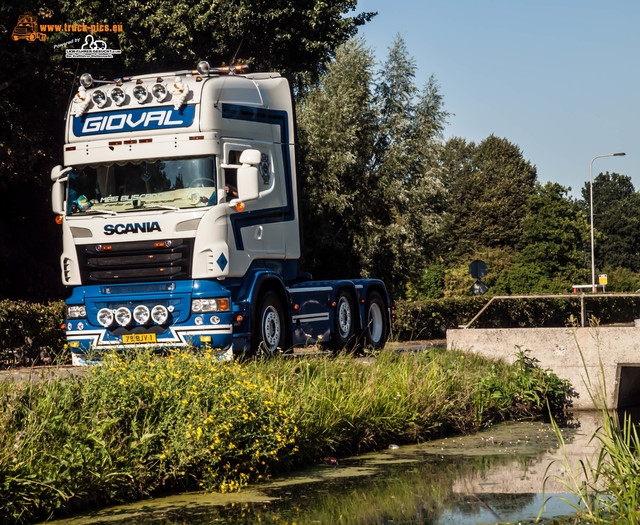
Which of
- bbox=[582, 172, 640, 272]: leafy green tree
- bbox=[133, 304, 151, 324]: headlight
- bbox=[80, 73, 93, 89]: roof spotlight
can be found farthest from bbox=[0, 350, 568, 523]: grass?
bbox=[582, 172, 640, 272]: leafy green tree

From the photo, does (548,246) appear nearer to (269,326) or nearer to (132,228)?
(269,326)

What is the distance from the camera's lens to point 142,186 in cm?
1312

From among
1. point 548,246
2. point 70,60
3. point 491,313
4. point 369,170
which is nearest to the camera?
point 70,60

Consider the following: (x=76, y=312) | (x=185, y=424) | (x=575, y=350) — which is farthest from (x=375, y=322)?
(x=185, y=424)

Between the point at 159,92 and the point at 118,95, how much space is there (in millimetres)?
631

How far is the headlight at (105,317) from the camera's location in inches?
514

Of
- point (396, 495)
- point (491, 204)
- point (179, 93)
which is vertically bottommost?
point (396, 495)

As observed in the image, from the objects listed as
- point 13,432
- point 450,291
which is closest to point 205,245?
point 13,432

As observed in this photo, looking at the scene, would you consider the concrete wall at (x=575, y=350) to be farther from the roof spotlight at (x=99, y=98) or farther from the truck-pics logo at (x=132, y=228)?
the roof spotlight at (x=99, y=98)

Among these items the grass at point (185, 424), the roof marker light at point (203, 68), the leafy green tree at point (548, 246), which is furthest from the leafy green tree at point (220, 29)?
the leafy green tree at point (548, 246)

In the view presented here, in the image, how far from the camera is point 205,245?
500 inches

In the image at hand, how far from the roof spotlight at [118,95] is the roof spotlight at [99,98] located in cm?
14

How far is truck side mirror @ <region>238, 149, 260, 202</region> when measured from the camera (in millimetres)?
12805

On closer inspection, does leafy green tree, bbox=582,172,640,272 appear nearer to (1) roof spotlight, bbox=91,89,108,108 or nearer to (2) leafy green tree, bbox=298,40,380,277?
(2) leafy green tree, bbox=298,40,380,277
